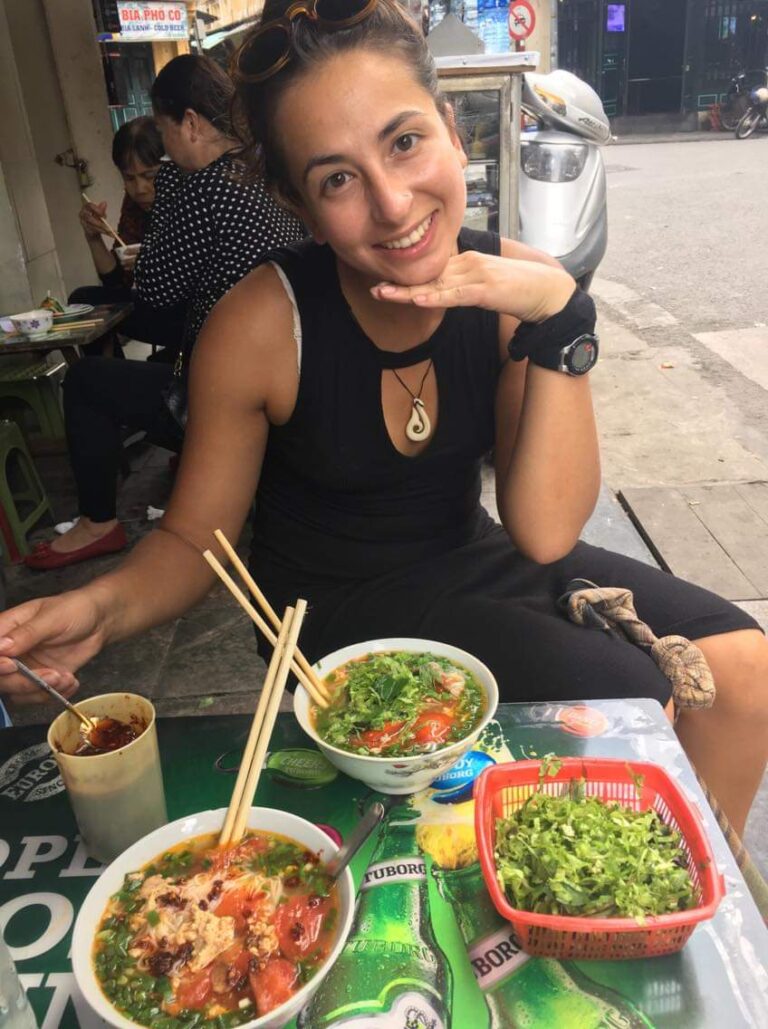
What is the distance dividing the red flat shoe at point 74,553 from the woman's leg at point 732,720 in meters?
2.85

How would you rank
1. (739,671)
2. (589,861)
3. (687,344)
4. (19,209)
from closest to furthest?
1. (589,861)
2. (739,671)
3. (687,344)
4. (19,209)

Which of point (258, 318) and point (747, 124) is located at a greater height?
point (258, 318)

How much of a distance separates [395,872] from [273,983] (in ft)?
0.77

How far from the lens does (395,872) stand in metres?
1.05

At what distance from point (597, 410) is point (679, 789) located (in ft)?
14.0

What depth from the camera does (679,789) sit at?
1.08 meters

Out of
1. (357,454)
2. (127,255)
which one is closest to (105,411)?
(127,255)

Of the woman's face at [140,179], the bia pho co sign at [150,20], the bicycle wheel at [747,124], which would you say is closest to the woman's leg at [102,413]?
the woman's face at [140,179]

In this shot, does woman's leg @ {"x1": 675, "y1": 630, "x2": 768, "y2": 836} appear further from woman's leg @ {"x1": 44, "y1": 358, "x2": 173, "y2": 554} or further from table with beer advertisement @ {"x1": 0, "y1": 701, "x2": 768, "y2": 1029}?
woman's leg @ {"x1": 44, "y1": 358, "x2": 173, "y2": 554}

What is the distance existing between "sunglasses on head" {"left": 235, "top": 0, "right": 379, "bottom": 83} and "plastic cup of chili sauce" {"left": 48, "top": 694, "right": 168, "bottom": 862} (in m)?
1.11

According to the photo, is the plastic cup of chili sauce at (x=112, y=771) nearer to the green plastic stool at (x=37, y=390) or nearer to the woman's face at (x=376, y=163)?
the woman's face at (x=376, y=163)

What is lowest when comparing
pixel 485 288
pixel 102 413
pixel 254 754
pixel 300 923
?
pixel 102 413

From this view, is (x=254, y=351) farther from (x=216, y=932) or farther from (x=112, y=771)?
(x=216, y=932)

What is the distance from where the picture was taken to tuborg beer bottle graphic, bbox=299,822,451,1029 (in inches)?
34.9
